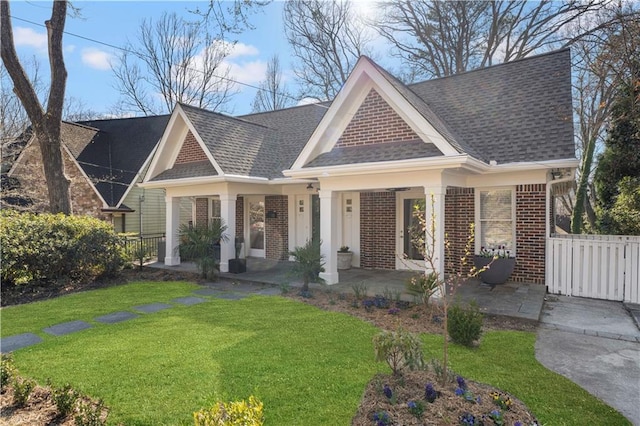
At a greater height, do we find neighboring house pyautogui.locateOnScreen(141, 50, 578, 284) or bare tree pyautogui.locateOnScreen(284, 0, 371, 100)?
bare tree pyautogui.locateOnScreen(284, 0, 371, 100)

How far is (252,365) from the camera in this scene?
4762 millimetres

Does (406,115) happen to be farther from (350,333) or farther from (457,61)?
(457,61)

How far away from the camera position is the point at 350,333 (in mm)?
6004

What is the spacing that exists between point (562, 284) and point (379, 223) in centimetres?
518

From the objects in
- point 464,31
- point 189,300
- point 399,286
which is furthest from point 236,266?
point 464,31

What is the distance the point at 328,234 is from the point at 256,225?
6.03 metres

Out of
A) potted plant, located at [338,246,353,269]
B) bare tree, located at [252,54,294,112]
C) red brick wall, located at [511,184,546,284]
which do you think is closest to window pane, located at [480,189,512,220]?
red brick wall, located at [511,184,546,284]

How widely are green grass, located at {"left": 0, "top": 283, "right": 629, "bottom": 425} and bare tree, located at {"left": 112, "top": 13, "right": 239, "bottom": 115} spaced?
23423 millimetres

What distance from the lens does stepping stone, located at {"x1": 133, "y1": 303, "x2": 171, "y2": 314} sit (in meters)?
7.67

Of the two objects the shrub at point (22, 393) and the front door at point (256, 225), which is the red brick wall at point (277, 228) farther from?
the shrub at point (22, 393)

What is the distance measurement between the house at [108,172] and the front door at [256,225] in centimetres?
730

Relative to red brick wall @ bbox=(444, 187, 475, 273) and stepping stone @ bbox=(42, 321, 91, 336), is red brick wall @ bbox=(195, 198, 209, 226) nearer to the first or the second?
stepping stone @ bbox=(42, 321, 91, 336)

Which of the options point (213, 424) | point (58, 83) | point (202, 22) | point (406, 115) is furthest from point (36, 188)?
point (213, 424)

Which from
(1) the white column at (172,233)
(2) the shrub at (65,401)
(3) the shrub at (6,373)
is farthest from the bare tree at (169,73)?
(2) the shrub at (65,401)
